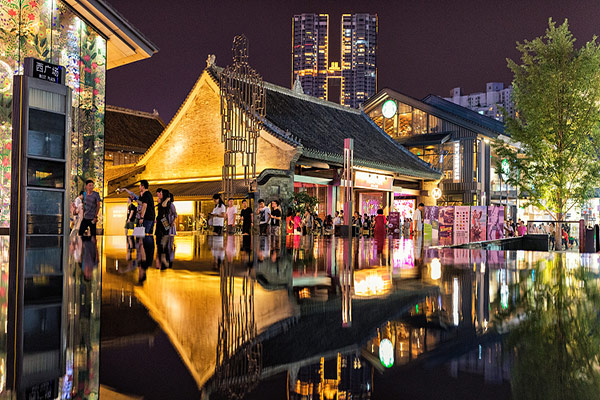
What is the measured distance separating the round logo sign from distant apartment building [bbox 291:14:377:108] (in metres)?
83.5

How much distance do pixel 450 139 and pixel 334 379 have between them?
36.3 metres

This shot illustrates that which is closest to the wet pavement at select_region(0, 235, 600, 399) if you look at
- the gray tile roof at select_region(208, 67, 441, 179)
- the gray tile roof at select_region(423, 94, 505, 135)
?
the gray tile roof at select_region(208, 67, 441, 179)

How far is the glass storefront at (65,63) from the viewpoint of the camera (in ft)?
46.6

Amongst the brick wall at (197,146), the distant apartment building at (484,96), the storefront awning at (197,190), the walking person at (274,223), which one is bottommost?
the walking person at (274,223)

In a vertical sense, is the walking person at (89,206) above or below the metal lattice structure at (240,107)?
below

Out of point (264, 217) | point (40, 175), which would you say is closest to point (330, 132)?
point (264, 217)

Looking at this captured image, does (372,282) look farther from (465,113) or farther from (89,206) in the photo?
(465,113)

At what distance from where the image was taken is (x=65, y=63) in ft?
54.3

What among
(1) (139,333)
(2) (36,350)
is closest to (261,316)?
(1) (139,333)

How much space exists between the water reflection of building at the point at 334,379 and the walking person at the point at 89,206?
10831mm

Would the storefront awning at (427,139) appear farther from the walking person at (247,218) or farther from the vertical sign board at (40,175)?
the vertical sign board at (40,175)

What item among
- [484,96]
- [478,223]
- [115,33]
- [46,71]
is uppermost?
[484,96]

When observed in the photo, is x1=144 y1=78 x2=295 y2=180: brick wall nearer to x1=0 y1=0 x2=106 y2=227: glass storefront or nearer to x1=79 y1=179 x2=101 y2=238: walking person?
x1=0 y1=0 x2=106 y2=227: glass storefront

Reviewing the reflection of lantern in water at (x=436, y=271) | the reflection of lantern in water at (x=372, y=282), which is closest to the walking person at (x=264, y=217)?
the reflection of lantern in water at (x=436, y=271)
